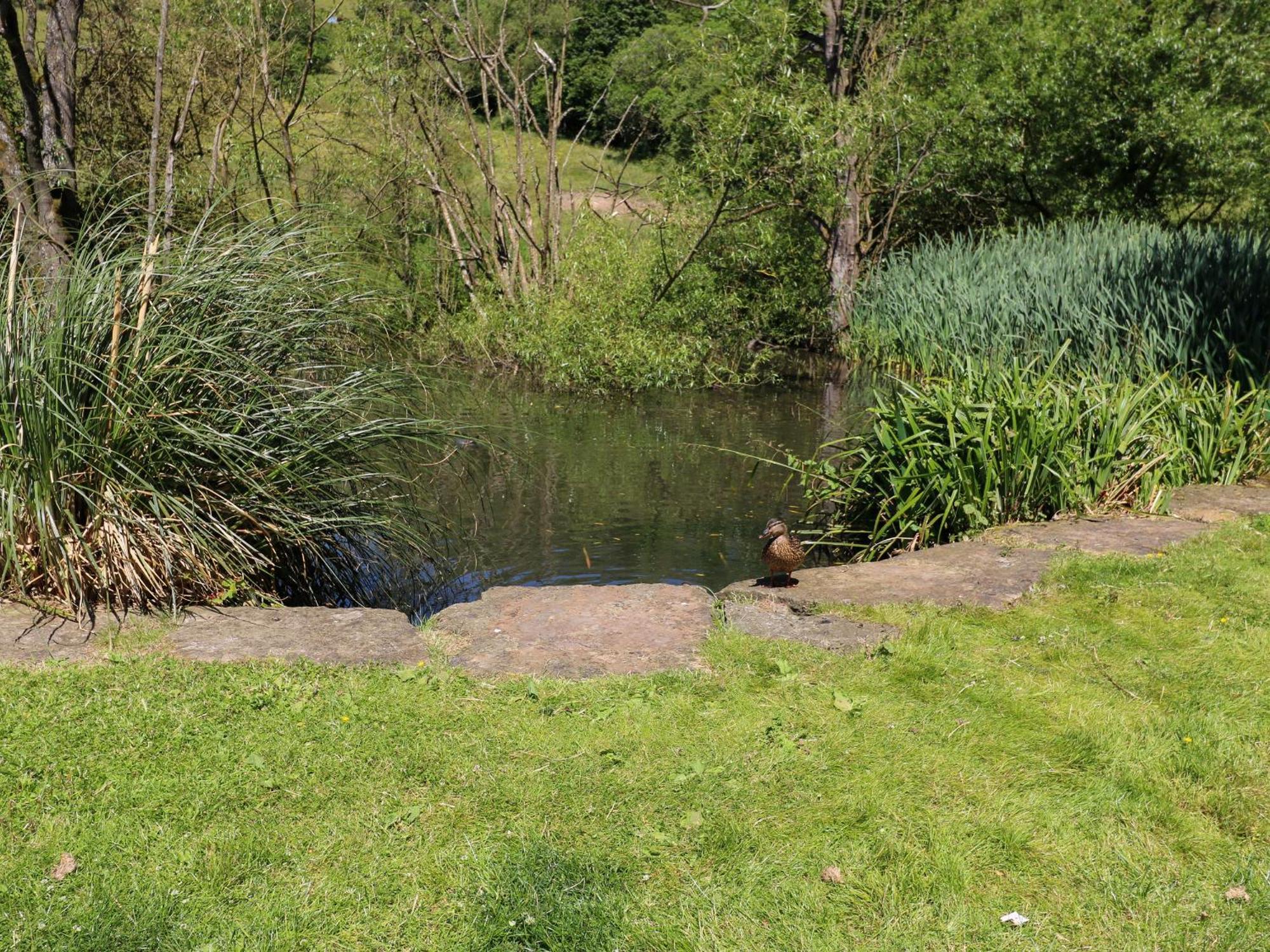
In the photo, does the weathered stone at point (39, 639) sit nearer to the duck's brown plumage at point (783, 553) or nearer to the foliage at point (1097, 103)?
the duck's brown plumage at point (783, 553)

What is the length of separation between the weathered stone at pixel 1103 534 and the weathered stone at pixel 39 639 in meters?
4.30

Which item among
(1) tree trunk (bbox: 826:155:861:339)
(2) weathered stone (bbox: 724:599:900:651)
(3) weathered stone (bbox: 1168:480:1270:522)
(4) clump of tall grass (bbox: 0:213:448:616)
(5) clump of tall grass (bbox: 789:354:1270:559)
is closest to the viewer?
(2) weathered stone (bbox: 724:599:900:651)

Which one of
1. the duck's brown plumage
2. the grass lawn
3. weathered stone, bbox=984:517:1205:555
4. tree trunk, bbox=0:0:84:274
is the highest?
tree trunk, bbox=0:0:84:274

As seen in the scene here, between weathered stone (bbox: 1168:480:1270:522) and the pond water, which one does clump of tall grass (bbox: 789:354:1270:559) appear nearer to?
weathered stone (bbox: 1168:480:1270:522)

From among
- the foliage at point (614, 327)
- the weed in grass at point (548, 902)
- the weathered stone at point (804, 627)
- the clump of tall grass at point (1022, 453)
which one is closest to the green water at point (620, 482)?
the foliage at point (614, 327)

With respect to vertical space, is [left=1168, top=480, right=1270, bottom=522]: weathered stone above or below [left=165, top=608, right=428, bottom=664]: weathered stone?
below

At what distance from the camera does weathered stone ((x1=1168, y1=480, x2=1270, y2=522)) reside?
639 cm

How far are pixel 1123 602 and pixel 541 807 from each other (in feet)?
9.76

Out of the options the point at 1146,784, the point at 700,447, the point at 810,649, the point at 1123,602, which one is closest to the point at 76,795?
the point at 810,649

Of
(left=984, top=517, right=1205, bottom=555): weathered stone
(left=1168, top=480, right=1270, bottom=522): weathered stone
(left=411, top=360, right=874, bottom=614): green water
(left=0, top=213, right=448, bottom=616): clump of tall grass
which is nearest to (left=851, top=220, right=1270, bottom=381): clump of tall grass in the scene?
(left=1168, top=480, right=1270, bottom=522): weathered stone

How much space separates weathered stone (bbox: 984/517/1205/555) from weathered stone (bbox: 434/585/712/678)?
76.3 inches

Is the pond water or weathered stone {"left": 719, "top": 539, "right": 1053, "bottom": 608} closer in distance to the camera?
weathered stone {"left": 719, "top": 539, "right": 1053, "bottom": 608}

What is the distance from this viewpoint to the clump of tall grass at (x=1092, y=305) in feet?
27.2

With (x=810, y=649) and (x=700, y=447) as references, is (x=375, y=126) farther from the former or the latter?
(x=810, y=649)
